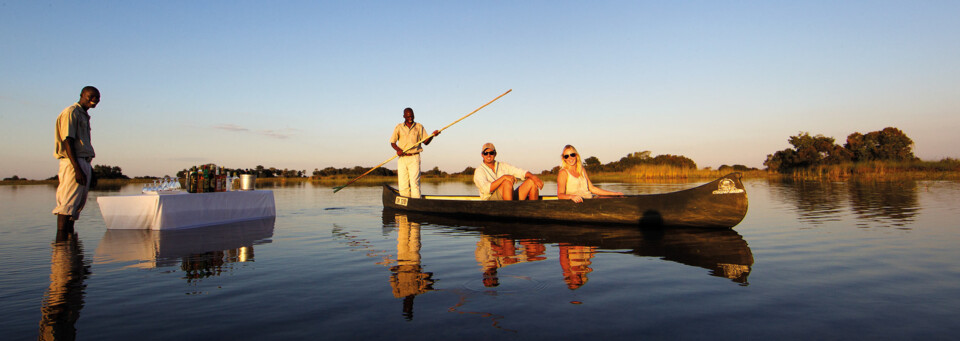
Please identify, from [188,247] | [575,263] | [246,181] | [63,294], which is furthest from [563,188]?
[63,294]

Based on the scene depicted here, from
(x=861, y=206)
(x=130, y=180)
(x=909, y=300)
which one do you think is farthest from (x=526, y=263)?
(x=130, y=180)

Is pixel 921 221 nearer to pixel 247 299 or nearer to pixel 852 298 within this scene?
pixel 852 298

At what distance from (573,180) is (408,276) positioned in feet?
13.5

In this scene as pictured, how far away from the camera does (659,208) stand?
6645 mm

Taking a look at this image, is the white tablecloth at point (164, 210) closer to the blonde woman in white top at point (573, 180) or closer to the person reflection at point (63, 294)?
the person reflection at point (63, 294)

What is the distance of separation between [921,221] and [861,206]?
2740 millimetres

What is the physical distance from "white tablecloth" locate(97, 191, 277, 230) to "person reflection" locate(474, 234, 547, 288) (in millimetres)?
4316

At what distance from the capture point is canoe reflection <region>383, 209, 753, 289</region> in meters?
3.92

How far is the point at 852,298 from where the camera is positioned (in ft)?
9.53

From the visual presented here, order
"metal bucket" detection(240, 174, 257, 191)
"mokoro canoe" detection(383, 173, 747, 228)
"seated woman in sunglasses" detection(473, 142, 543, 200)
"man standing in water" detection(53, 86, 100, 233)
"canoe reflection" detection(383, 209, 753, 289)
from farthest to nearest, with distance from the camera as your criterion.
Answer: "metal bucket" detection(240, 174, 257, 191) < "seated woman in sunglasses" detection(473, 142, 543, 200) < "mokoro canoe" detection(383, 173, 747, 228) < "man standing in water" detection(53, 86, 100, 233) < "canoe reflection" detection(383, 209, 753, 289)

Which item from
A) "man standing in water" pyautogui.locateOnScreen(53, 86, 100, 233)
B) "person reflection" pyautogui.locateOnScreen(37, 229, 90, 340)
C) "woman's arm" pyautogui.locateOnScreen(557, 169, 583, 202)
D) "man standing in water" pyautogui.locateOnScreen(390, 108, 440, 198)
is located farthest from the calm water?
"man standing in water" pyautogui.locateOnScreen(390, 108, 440, 198)

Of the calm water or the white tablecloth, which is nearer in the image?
the calm water

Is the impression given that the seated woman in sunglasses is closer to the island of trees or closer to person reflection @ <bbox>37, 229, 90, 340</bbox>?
person reflection @ <bbox>37, 229, 90, 340</bbox>

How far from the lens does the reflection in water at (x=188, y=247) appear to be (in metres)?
4.18
